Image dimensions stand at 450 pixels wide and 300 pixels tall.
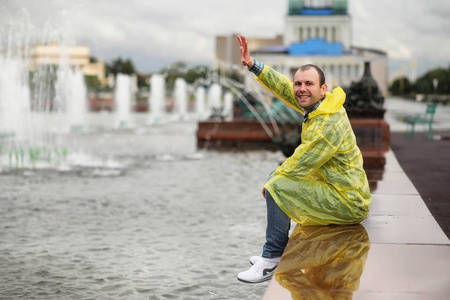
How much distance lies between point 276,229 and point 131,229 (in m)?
3.09

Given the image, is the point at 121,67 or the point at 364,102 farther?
the point at 121,67

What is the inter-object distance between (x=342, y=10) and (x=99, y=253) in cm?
11976

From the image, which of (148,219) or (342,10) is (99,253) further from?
(342,10)

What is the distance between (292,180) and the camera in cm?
425

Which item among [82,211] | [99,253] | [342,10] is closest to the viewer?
[99,253]

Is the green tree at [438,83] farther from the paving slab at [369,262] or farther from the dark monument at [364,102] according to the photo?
the paving slab at [369,262]

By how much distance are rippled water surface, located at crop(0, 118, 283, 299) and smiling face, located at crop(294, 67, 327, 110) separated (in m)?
1.47

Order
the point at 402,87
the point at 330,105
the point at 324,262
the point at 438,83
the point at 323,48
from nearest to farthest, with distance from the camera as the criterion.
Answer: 1. the point at 324,262
2. the point at 330,105
3. the point at 438,83
4. the point at 323,48
5. the point at 402,87

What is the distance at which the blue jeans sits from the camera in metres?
4.25

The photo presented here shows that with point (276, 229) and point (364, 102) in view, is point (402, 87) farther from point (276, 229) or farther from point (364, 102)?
point (276, 229)

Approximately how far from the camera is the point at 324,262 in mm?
3777

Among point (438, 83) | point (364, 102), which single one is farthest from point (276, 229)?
point (438, 83)

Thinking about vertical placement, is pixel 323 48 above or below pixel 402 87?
above

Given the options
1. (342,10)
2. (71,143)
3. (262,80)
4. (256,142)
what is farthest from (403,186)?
(342,10)
